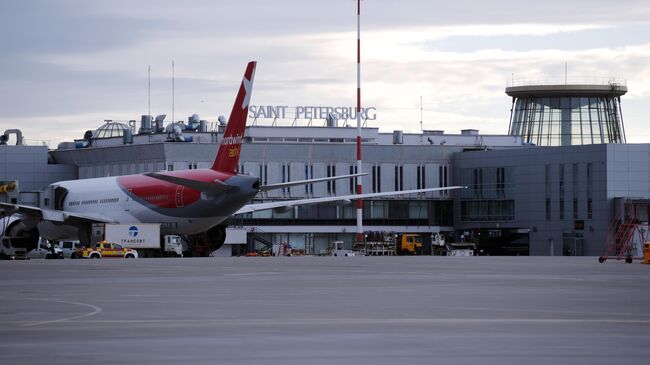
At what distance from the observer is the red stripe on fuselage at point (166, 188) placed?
84.0 m

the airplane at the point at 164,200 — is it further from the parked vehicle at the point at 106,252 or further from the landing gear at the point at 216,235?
the parked vehicle at the point at 106,252

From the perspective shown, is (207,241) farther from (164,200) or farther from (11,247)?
(11,247)

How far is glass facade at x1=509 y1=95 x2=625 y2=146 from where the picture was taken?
193875 mm

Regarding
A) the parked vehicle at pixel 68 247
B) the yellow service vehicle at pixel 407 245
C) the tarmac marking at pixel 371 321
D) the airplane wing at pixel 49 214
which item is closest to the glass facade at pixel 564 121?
the yellow service vehicle at pixel 407 245

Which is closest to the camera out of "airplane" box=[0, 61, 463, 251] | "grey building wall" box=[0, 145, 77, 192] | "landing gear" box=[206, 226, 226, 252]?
"airplane" box=[0, 61, 463, 251]

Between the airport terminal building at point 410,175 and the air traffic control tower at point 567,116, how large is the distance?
76.4 ft

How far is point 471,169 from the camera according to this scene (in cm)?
15538

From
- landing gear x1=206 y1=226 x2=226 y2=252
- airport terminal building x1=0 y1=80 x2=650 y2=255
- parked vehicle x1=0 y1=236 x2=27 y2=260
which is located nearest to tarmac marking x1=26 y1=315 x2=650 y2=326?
parked vehicle x1=0 y1=236 x2=27 y2=260

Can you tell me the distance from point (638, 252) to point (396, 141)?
174 ft

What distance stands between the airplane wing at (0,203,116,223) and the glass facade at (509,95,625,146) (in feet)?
362

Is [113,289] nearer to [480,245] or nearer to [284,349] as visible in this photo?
[284,349]

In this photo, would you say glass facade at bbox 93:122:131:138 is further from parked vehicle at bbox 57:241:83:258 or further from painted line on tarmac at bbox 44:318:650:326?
painted line on tarmac at bbox 44:318:650:326

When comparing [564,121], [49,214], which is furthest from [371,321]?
[564,121]

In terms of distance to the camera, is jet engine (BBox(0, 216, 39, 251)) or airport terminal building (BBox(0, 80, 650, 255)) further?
airport terminal building (BBox(0, 80, 650, 255))
